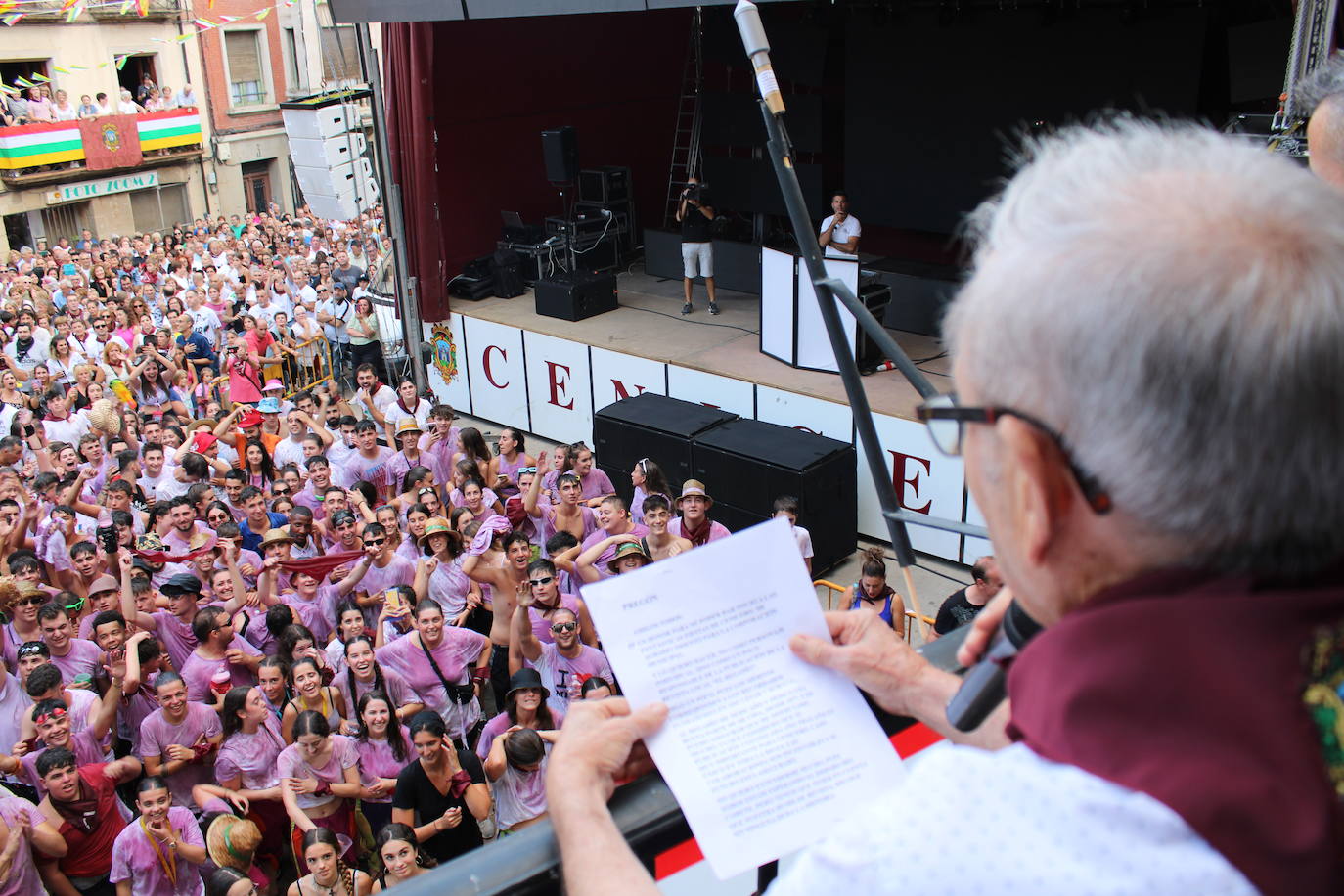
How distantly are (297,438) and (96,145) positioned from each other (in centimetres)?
1775

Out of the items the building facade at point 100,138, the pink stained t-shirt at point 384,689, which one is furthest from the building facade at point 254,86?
the pink stained t-shirt at point 384,689

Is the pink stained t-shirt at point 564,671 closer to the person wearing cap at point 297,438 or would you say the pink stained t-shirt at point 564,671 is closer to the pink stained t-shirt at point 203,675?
the pink stained t-shirt at point 203,675

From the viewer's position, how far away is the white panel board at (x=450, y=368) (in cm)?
1273

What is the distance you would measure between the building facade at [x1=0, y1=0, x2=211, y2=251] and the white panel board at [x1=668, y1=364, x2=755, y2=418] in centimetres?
1638

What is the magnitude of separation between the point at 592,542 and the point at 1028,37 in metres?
7.44

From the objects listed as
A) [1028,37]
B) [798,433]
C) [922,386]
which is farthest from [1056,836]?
[1028,37]

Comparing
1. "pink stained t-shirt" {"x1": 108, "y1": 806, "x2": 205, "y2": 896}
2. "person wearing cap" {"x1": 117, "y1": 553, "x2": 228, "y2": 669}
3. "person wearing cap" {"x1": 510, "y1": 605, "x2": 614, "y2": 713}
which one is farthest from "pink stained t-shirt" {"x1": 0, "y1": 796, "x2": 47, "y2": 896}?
"person wearing cap" {"x1": 510, "y1": 605, "x2": 614, "y2": 713}

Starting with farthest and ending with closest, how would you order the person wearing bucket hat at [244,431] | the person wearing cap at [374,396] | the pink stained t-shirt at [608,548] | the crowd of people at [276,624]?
the person wearing cap at [374,396] < the person wearing bucket hat at [244,431] < the pink stained t-shirt at [608,548] < the crowd of people at [276,624]

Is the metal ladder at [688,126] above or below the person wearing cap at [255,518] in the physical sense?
above

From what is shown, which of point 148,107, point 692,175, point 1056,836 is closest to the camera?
point 1056,836

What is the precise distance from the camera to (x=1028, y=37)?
11.0 m

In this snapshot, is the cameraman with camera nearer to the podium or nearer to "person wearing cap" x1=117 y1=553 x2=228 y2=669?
the podium

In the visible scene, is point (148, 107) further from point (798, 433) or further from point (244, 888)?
point (244, 888)

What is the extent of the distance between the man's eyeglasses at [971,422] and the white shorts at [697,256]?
1181 cm
